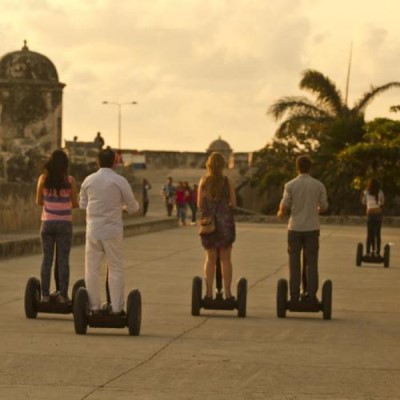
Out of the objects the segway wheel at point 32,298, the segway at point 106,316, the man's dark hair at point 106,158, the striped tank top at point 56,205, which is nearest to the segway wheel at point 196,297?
the striped tank top at point 56,205

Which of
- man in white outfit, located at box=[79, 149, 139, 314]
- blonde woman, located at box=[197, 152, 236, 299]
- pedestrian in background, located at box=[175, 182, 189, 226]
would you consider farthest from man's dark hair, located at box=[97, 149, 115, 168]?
pedestrian in background, located at box=[175, 182, 189, 226]

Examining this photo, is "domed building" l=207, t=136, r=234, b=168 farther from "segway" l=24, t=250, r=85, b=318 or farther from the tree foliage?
"segway" l=24, t=250, r=85, b=318

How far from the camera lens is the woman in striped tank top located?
14.2m

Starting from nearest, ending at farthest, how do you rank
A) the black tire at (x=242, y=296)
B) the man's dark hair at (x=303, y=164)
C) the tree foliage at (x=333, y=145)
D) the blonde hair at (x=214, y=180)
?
the blonde hair at (x=214, y=180)
the black tire at (x=242, y=296)
the man's dark hair at (x=303, y=164)
the tree foliage at (x=333, y=145)

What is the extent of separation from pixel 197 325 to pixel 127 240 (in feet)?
63.5

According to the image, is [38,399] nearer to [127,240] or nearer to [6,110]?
[127,240]

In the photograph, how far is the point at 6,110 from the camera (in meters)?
38.0

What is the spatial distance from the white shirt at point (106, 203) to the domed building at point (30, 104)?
82.5 feet

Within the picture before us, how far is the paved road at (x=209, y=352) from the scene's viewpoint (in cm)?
983

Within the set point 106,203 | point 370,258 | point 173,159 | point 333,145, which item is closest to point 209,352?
point 106,203

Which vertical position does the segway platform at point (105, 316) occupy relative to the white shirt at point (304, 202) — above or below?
below

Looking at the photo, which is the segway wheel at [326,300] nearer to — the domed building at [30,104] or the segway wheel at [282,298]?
the segway wheel at [282,298]

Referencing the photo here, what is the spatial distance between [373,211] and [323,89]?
32.8 meters

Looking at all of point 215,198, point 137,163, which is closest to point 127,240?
point 215,198
